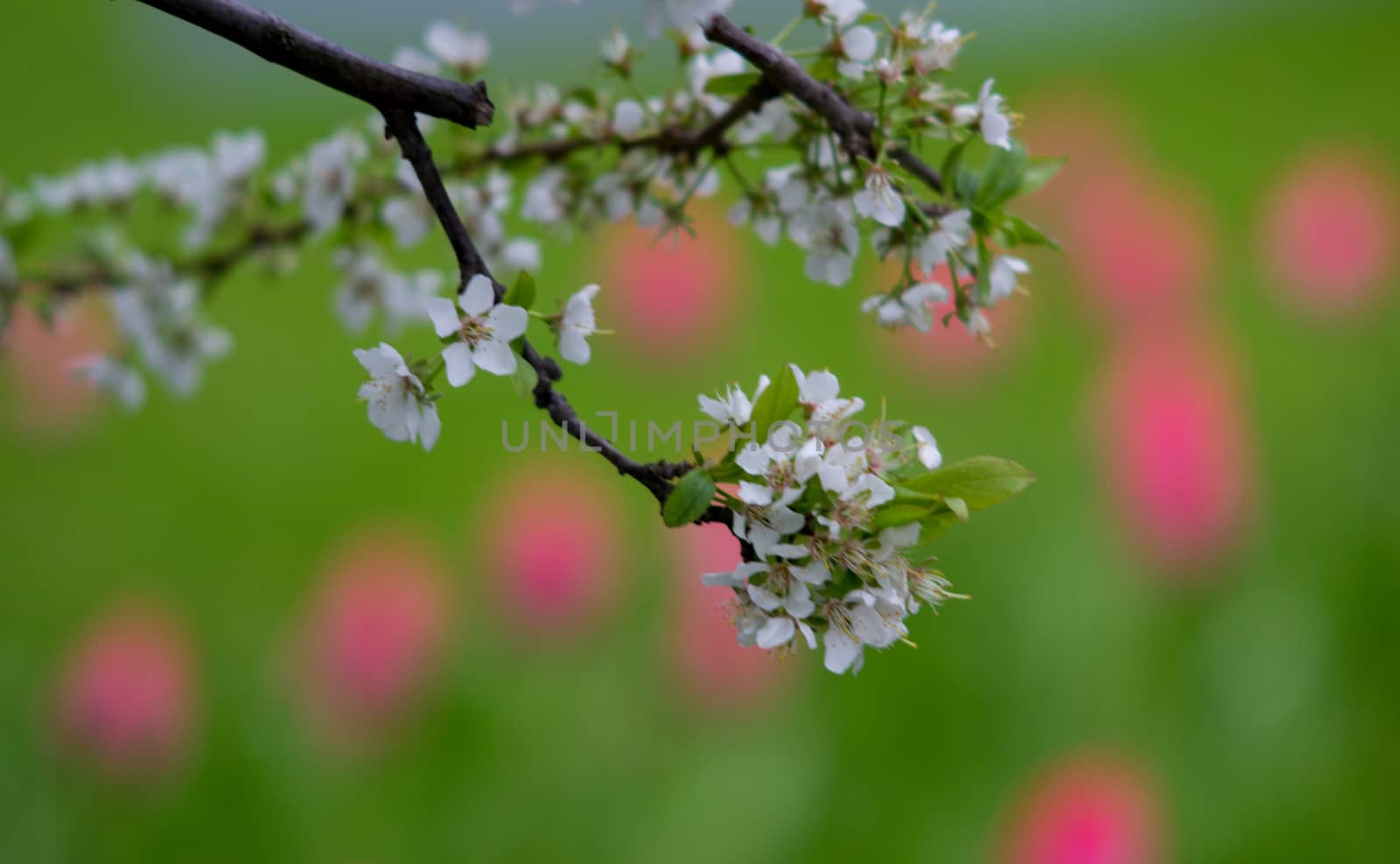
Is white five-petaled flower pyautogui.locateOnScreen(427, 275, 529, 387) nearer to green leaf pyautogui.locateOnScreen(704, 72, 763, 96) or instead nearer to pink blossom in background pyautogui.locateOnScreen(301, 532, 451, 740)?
green leaf pyautogui.locateOnScreen(704, 72, 763, 96)

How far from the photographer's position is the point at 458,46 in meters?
0.64

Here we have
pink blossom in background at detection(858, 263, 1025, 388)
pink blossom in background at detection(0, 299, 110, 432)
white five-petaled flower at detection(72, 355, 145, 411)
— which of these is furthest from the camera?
pink blossom in background at detection(0, 299, 110, 432)

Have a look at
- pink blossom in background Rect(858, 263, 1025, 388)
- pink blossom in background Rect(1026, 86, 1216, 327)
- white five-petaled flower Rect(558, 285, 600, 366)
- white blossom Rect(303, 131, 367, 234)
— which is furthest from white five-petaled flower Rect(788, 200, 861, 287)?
pink blossom in background Rect(1026, 86, 1216, 327)

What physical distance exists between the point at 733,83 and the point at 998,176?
0.39 ft

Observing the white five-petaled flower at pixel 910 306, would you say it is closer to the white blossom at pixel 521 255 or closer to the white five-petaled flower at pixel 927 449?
the white five-petaled flower at pixel 927 449

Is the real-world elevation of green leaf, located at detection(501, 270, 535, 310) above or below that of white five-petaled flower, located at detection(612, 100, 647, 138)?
below

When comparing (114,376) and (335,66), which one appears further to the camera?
(114,376)

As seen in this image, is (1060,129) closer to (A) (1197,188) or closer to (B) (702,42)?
(A) (1197,188)

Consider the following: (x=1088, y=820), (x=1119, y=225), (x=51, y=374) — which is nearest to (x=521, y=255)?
(x=1088, y=820)

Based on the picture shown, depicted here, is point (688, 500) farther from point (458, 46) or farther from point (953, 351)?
point (953, 351)

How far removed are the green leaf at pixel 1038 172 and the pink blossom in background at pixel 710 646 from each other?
511 millimetres

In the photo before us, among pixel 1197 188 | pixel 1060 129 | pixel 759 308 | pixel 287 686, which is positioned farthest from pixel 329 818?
pixel 1197 188

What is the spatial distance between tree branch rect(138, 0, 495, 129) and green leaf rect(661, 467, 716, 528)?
14 centimetres

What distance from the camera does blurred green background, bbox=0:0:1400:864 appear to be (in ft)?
3.47
